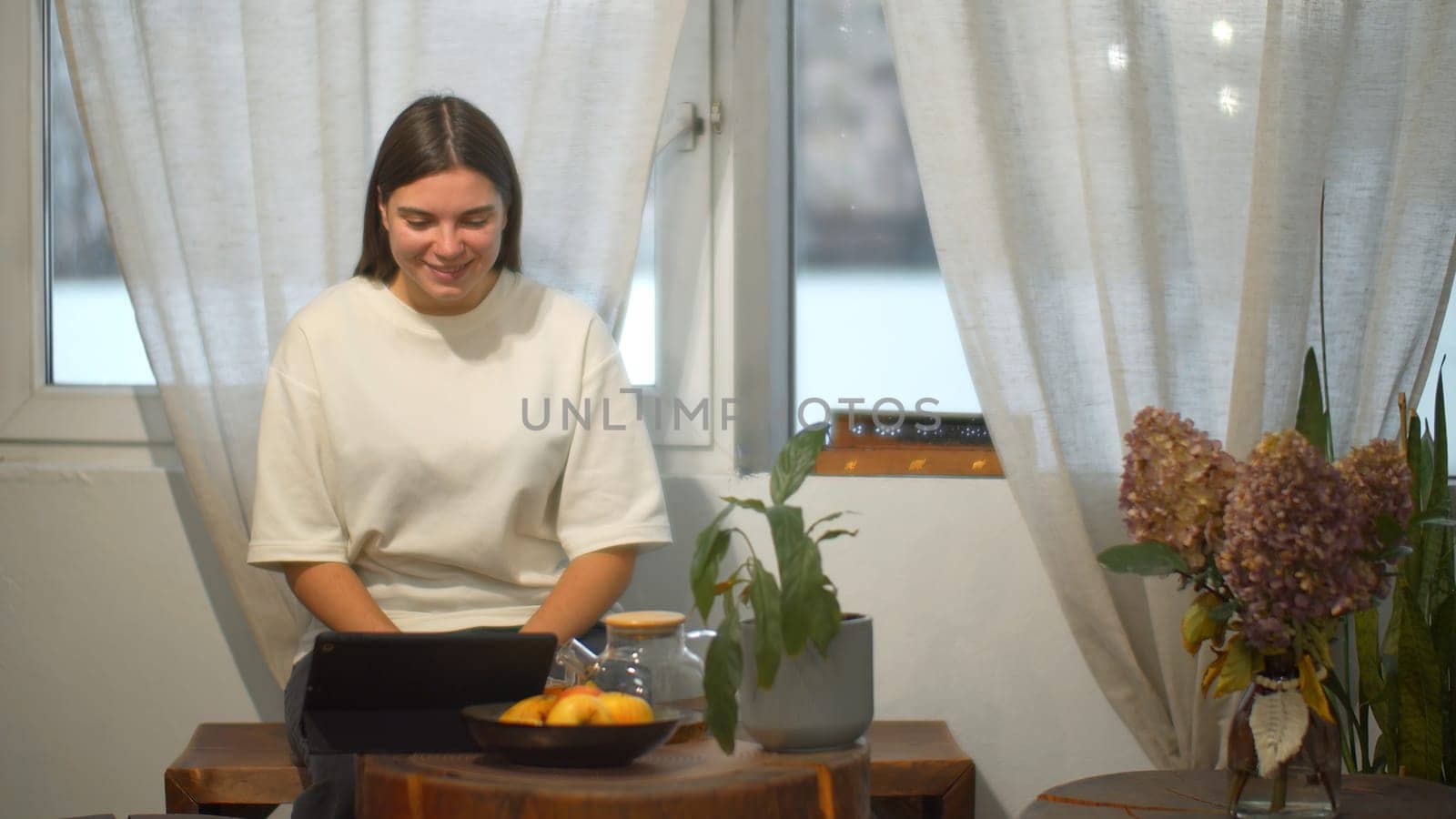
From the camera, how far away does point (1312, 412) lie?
1723mm

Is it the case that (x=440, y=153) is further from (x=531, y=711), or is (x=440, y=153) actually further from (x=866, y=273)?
(x=531, y=711)

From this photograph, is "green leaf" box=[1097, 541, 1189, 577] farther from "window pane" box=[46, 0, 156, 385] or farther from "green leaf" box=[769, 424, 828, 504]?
"window pane" box=[46, 0, 156, 385]

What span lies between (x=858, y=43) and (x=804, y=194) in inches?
10.2

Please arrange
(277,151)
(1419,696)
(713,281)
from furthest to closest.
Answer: (713,281)
(277,151)
(1419,696)

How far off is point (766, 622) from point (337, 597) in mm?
826

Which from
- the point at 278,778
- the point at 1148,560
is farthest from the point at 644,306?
the point at 1148,560

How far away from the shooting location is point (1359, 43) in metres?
2.03

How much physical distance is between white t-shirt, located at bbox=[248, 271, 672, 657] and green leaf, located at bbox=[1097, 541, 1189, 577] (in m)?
0.79

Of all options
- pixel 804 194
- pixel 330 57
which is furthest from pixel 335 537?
pixel 804 194

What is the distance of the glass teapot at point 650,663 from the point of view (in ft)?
4.74

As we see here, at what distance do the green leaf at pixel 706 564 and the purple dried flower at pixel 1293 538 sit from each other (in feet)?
1.52

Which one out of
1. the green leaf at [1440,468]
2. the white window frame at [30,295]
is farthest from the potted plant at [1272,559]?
the white window frame at [30,295]

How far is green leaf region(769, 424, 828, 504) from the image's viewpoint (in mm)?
1360

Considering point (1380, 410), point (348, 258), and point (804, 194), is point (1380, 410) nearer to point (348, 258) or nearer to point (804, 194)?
point (804, 194)
